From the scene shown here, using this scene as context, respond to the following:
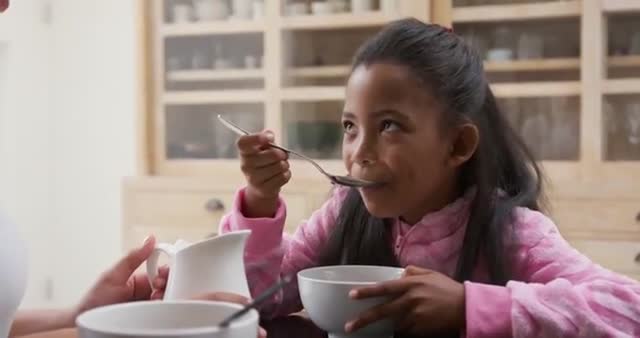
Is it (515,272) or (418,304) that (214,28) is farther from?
(418,304)

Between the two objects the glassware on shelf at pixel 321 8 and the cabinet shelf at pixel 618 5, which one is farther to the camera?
the glassware on shelf at pixel 321 8

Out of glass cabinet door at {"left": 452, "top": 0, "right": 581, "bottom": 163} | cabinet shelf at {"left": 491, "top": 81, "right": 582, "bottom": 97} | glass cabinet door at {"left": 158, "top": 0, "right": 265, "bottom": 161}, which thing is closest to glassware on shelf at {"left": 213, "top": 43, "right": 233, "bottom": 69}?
glass cabinet door at {"left": 158, "top": 0, "right": 265, "bottom": 161}

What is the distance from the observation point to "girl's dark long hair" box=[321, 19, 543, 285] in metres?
0.93

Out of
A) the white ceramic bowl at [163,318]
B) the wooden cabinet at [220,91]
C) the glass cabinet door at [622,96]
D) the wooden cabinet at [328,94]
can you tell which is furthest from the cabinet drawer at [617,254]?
the white ceramic bowl at [163,318]

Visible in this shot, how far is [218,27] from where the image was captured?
8.98 ft

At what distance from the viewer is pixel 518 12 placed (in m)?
2.38

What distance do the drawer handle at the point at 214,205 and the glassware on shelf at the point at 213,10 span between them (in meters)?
0.63

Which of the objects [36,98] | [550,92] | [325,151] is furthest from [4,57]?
[550,92]

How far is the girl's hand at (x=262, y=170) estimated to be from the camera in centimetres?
93

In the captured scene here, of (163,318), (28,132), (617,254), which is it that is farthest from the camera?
(28,132)

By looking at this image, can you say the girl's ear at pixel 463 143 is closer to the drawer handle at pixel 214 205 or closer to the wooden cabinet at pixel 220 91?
the wooden cabinet at pixel 220 91

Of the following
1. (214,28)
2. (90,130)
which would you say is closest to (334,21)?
(214,28)

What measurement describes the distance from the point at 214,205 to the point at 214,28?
604 millimetres

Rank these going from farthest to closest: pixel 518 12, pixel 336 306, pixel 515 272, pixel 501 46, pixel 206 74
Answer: pixel 206 74 < pixel 501 46 < pixel 518 12 < pixel 515 272 < pixel 336 306
